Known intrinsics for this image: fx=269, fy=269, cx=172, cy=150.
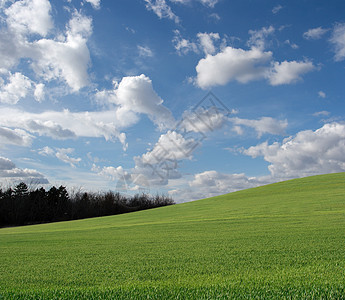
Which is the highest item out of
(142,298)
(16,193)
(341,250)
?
(16,193)

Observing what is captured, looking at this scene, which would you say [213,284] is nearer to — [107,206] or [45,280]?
[45,280]

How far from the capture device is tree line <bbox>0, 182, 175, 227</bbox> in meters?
60.8

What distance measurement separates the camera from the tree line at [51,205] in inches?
2394

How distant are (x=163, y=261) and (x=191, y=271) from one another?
1.20 meters

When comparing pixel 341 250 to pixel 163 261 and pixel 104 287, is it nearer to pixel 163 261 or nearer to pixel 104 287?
pixel 163 261

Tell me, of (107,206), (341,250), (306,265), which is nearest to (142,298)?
(306,265)

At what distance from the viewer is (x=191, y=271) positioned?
4.90 m

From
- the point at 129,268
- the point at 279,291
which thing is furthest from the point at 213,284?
the point at 129,268

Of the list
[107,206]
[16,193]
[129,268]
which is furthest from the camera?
[107,206]

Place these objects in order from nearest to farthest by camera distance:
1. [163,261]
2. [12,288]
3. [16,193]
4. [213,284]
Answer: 1. [213,284]
2. [12,288]
3. [163,261]
4. [16,193]

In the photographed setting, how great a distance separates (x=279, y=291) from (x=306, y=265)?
6.43 ft

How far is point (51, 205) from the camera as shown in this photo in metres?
65.1

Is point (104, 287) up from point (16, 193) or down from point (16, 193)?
down

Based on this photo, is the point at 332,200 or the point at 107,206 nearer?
the point at 332,200
